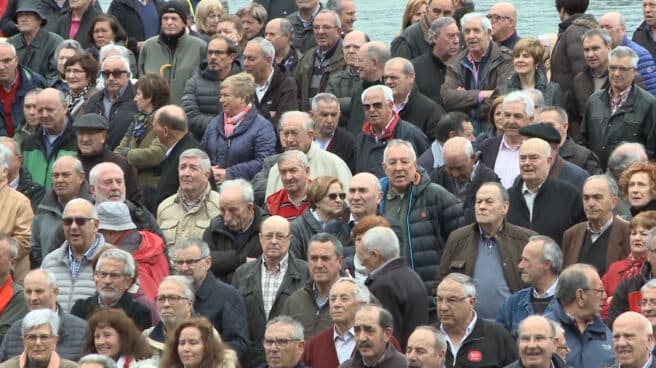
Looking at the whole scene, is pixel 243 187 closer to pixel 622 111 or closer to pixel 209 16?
pixel 622 111

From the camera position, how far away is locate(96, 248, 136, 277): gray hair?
1561 centimetres

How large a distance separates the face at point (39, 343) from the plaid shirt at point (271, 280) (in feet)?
6.37

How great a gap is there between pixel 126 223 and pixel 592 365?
12.9 feet

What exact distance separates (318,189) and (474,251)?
1398 mm

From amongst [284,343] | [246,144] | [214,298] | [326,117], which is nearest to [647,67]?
[326,117]

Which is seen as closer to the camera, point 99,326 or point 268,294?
point 99,326

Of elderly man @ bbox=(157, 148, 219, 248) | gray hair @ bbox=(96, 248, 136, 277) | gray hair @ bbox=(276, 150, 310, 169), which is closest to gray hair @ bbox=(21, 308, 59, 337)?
gray hair @ bbox=(96, 248, 136, 277)

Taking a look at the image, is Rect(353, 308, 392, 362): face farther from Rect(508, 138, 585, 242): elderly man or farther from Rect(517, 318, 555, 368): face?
Rect(508, 138, 585, 242): elderly man

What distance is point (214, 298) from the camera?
15688mm

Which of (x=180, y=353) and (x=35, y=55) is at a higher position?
(x=35, y=55)

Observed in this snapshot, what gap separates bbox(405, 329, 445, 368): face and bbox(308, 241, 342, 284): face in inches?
56.1

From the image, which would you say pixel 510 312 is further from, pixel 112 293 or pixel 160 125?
pixel 160 125

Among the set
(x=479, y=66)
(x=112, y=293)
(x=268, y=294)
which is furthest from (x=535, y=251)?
(x=479, y=66)

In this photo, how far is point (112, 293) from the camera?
15.6 meters
